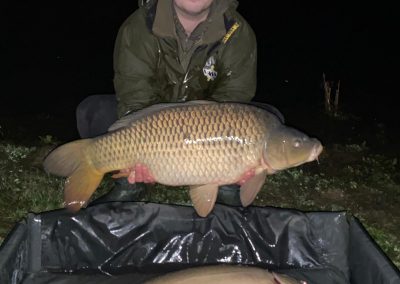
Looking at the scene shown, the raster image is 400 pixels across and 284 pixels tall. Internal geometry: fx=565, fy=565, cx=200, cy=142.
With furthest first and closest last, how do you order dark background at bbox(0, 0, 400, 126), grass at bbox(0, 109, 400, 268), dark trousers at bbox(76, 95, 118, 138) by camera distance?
1. dark background at bbox(0, 0, 400, 126)
2. dark trousers at bbox(76, 95, 118, 138)
3. grass at bbox(0, 109, 400, 268)

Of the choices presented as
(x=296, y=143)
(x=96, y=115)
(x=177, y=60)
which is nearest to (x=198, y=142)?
(x=296, y=143)

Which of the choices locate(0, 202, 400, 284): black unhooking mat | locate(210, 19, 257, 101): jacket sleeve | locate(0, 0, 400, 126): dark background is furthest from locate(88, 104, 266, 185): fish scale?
locate(0, 0, 400, 126): dark background

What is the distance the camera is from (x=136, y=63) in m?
2.44

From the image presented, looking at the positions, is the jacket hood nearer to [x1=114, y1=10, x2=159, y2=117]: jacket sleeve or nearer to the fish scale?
[x1=114, y1=10, x2=159, y2=117]: jacket sleeve

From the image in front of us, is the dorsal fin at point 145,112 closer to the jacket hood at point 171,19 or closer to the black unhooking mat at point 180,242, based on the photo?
the black unhooking mat at point 180,242

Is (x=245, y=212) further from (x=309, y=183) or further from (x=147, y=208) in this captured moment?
(x=309, y=183)

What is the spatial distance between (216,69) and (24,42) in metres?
7.11

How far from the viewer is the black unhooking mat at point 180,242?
78.9 inches

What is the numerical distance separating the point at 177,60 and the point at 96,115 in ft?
1.44

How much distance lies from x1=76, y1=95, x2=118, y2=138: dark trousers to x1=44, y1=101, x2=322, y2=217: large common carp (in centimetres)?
49

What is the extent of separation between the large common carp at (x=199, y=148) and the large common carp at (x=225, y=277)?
0.95 ft

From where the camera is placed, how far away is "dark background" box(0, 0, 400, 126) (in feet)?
20.7

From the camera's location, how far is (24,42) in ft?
29.2

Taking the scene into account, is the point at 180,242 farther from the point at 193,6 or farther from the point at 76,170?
the point at 193,6
